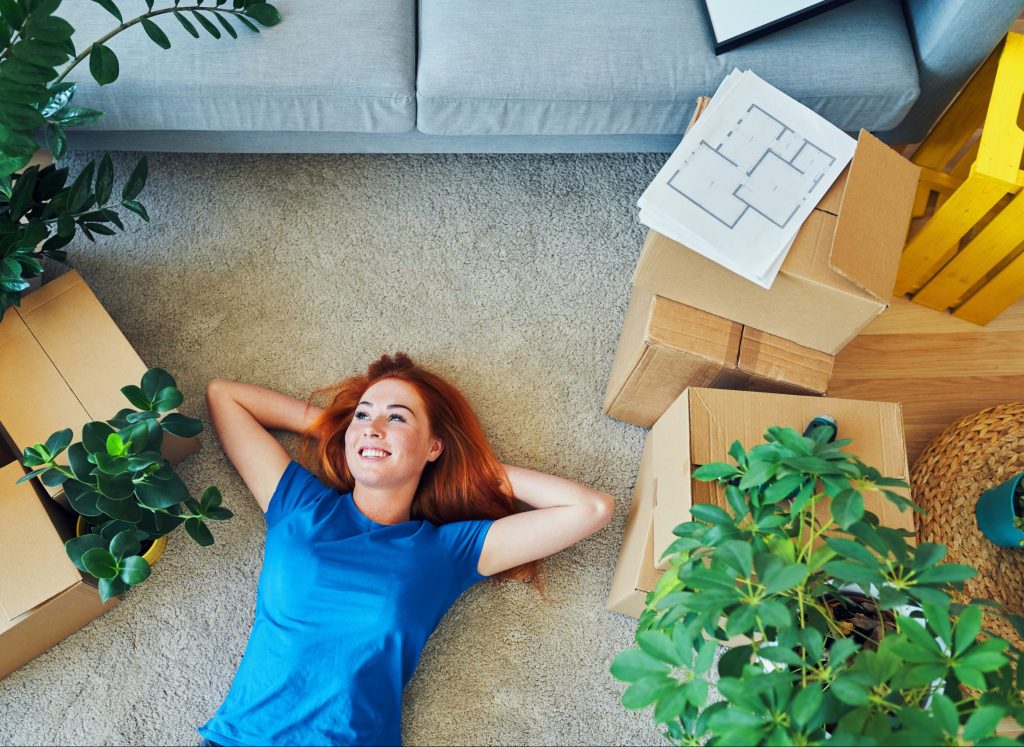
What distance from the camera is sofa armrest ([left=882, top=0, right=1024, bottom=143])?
155cm

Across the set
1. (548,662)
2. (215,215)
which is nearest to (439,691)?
(548,662)

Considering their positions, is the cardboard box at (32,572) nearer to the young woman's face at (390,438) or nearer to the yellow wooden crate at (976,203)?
the young woman's face at (390,438)

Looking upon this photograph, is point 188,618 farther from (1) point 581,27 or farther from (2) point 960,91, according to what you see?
(2) point 960,91

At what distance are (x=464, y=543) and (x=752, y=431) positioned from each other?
591mm

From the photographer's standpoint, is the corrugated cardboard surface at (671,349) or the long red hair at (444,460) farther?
the long red hair at (444,460)

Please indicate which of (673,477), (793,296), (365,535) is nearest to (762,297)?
(793,296)

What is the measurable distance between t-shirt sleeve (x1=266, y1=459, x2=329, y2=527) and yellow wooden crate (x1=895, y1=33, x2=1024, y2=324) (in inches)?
54.8

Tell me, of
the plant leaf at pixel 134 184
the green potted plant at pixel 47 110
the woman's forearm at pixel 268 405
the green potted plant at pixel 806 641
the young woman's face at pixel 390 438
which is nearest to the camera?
the green potted plant at pixel 806 641

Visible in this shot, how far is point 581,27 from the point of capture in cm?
164

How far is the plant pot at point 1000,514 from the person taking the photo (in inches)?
59.4

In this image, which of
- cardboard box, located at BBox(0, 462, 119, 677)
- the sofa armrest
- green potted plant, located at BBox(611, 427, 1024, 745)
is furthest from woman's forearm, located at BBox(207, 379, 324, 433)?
the sofa armrest

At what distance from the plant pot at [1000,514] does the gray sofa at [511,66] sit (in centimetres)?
80

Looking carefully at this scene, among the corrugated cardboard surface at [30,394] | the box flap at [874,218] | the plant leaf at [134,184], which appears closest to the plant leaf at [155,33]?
the plant leaf at [134,184]

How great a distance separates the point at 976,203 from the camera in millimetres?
1612
